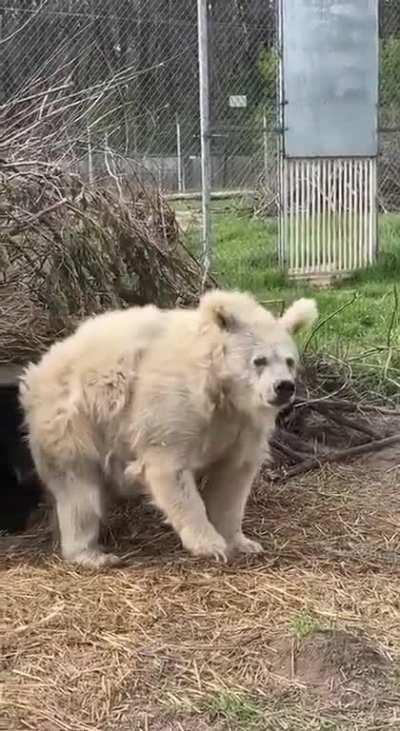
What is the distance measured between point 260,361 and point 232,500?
2.22 ft

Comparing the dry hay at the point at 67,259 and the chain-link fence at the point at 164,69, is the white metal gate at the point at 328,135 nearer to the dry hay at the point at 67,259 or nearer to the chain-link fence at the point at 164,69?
the chain-link fence at the point at 164,69

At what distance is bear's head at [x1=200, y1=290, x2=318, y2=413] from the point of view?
414 cm

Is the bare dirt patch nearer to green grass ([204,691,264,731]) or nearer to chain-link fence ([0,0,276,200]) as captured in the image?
green grass ([204,691,264,731])

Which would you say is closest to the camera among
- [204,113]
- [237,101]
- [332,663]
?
[332,663]

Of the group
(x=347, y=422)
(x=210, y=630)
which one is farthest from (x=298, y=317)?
(x=347, y=422)

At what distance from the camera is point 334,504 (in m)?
5.27

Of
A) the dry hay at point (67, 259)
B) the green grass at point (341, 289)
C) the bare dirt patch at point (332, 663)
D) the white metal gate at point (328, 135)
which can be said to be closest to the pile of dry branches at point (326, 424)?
the green grass at point (341, 289)

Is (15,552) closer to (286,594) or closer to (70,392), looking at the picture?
(70,392)

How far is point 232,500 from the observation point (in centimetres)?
456

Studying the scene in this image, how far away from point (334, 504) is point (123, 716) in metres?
2.36

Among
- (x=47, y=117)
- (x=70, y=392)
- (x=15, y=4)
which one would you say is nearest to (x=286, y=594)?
(x=70, y=392)

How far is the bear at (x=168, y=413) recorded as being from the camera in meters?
4.27

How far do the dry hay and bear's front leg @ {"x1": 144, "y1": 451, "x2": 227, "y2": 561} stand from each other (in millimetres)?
1562

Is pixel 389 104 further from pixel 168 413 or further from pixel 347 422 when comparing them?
pixel 168 413
